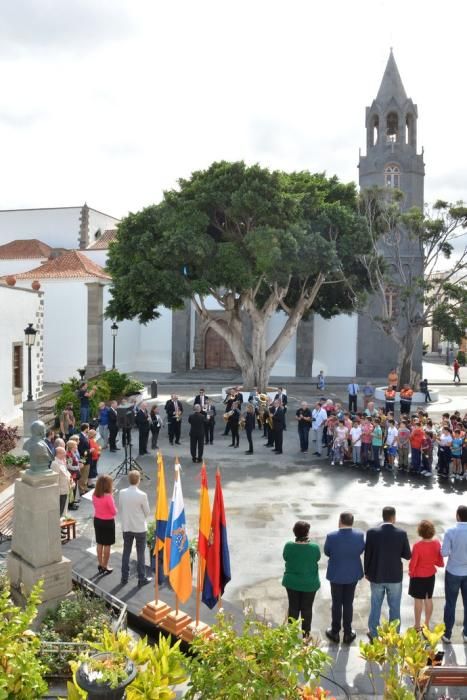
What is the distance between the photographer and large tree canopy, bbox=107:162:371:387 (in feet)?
74.2

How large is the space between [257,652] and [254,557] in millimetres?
5389

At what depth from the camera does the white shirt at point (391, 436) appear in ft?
48.4

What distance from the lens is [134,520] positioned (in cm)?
802

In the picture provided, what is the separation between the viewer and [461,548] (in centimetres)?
696

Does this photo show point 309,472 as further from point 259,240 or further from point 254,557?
point 259,240

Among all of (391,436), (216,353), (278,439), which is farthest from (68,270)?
(391,436)

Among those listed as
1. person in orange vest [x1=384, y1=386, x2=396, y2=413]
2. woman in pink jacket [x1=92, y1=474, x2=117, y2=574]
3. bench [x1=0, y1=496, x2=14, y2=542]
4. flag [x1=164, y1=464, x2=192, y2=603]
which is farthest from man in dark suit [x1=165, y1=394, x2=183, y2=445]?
flag [x1=164, y1=464, x2=192, y2=603]

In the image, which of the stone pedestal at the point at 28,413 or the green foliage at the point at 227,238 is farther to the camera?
the green foliage at the point at 227,238

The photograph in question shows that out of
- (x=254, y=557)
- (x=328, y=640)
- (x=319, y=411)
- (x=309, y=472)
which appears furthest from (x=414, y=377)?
(x=328, y=640)

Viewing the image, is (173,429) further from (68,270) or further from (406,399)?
(68,270)

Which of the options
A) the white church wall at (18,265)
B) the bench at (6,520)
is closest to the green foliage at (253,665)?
the bench at (6,520)

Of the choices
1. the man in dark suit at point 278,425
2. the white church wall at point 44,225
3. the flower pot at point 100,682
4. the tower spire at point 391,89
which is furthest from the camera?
the white church wall at point 44,225

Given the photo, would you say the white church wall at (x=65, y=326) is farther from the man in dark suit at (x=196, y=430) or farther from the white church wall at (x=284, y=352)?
the man in dark suit at (x=196, y=430)

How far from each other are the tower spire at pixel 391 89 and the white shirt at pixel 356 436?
28.3 metres
